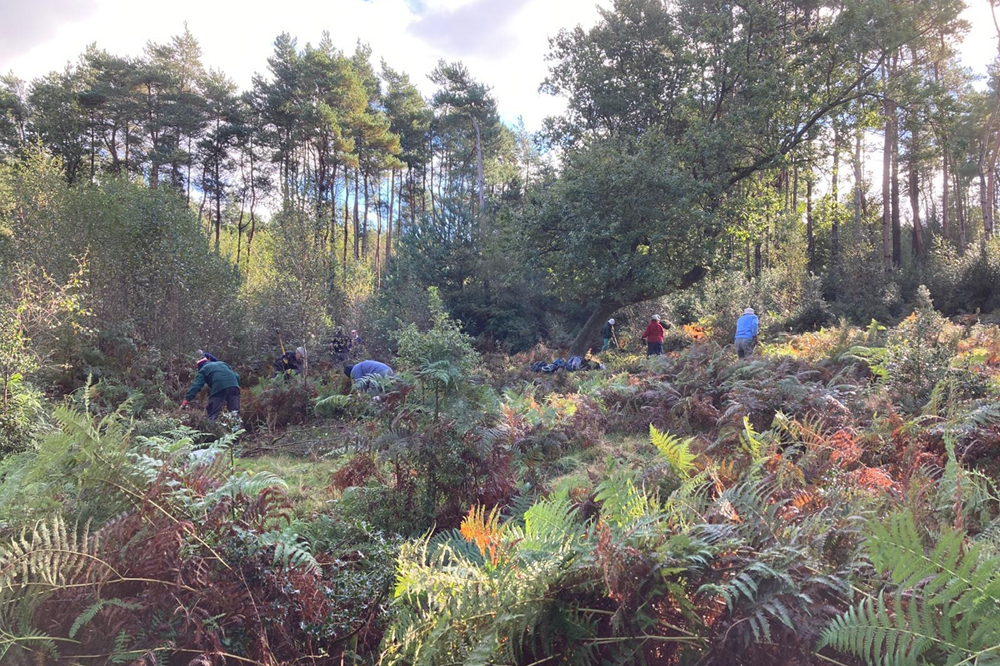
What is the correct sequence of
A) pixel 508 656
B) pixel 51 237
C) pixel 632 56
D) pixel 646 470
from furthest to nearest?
1. pixel 632 56
2. pixel 51 237
3. pixel 646 470
4. pixel 508 656

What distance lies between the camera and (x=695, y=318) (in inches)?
954

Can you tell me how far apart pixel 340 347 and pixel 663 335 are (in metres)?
9.19

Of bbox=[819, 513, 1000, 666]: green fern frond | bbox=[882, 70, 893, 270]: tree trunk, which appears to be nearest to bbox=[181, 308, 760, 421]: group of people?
bbox=[819, 513, 1000, 666]: green fern frond

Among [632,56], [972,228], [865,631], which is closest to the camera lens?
[865,631]

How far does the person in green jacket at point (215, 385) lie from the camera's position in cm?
1000

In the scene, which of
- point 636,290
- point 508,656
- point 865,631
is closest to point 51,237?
point 636,290

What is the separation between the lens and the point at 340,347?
1548 cm

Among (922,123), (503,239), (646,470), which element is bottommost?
(646,470)

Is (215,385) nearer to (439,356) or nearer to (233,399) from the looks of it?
(233,399)

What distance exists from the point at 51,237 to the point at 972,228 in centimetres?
4725

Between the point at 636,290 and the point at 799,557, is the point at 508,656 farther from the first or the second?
the point at 636,290

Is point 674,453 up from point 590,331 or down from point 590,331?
down

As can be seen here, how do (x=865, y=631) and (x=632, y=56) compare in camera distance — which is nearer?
(x=865, y=631)

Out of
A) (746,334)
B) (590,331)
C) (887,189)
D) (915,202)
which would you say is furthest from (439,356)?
(915,202)
